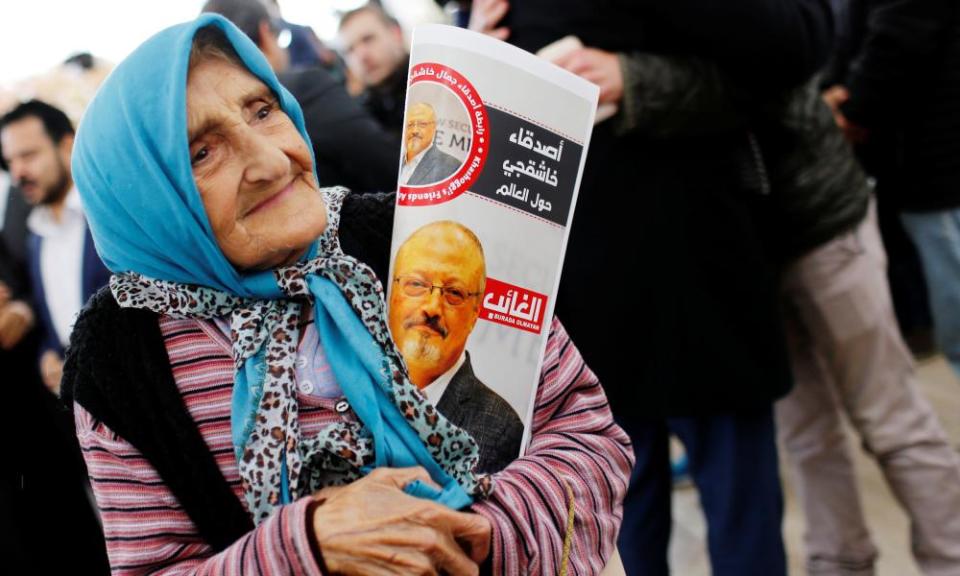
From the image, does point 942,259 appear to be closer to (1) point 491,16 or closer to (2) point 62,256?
(1) point 491,16

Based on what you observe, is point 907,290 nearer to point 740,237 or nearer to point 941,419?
point 941,419

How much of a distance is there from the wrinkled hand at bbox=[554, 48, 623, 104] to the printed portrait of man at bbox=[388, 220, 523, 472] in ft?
2.11

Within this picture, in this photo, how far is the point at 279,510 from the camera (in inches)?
26.9

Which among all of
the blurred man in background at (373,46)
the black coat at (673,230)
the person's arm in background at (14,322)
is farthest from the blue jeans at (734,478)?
the person's arm in background at (14,322)

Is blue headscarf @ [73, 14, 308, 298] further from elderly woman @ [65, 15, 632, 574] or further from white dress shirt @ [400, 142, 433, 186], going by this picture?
white dress shirt @ [400, 142, 433, 186]

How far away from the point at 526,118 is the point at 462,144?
0.07 meters

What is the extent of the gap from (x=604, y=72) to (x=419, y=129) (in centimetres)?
65

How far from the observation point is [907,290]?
275 centimetres

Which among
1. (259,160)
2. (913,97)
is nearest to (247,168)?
(259,160)

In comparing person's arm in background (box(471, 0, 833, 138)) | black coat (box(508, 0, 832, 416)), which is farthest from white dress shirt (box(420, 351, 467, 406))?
person's arm in background (box(471, 0, 833, 138))

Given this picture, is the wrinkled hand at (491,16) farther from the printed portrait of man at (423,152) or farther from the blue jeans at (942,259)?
the blue jeans at (942,259)

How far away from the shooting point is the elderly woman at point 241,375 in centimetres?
68

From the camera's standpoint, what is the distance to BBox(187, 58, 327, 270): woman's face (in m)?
0.71

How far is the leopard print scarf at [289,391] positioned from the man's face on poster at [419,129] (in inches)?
4.9
